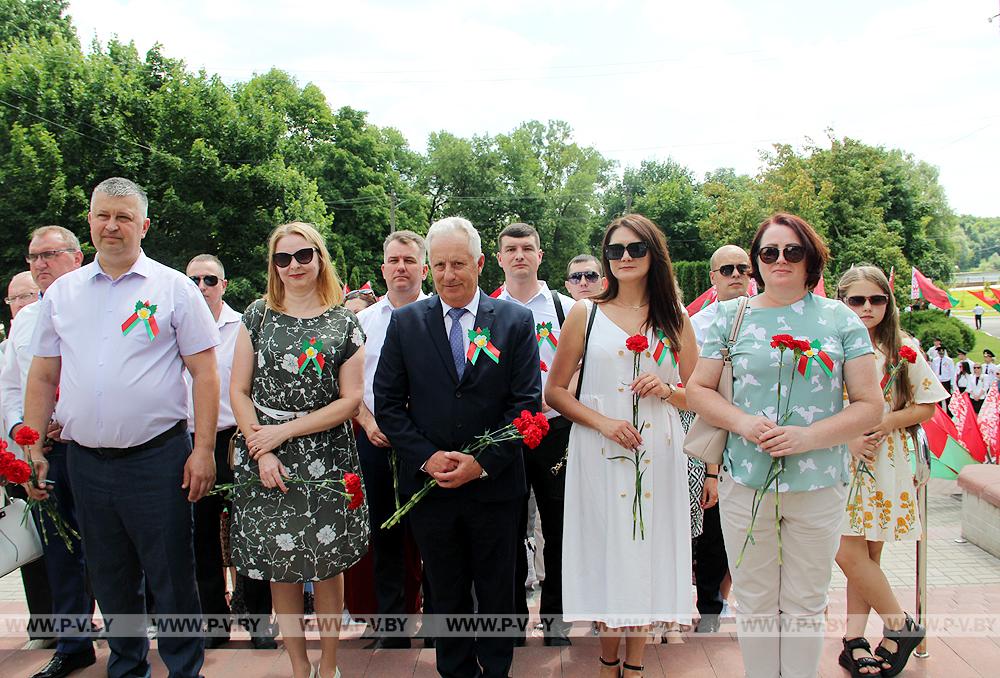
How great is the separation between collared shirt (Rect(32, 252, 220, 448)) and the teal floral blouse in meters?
2.56

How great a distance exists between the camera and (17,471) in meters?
3.19

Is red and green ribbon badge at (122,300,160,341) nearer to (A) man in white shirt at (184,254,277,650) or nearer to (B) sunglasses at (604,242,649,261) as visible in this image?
(A) man in white shirt at (184,254,277,650)

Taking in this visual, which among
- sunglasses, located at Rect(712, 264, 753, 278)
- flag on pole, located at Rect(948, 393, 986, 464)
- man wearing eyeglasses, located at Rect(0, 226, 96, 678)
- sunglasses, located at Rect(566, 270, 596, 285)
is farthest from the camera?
flag on pole, located at Rect(948, 393, 986, 464)

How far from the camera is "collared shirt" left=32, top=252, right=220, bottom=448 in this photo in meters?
3.29

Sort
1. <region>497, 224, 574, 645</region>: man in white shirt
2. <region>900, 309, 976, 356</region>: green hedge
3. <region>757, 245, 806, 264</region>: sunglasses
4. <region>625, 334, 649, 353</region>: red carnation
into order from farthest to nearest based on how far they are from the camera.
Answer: <region>900, 309, 976, 356</region>: green hedge, <region>497, 224, 574, 645</region>: man in white shirt, <region>625, 334, 649, 353</region>: red carnation, <region>757, 245, 806, 264</region>: sunglasses

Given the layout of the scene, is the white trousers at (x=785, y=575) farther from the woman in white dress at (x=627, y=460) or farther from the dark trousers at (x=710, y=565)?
the dark trousers at (x=710, y=565)

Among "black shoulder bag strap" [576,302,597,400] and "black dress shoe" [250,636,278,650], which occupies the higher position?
"black shoulder bag strap" [576,302,597,400]

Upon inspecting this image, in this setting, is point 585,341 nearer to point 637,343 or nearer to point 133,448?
point 637,343

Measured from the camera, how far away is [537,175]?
173 ft

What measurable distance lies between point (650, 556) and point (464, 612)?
92 cm

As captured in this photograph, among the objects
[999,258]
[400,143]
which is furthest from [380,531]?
[999,258]

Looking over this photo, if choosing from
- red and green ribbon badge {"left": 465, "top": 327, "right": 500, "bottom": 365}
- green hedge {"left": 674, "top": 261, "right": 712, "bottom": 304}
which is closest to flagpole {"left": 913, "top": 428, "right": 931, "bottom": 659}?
red and green ribbon badge {"left": 465, "top": 327, "right": 500, "bottom": 365}

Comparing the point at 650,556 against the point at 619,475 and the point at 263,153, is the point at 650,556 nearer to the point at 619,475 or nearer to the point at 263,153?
the point at 619,475

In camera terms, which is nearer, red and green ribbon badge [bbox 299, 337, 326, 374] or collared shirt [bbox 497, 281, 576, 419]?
red and green ribbon badge [bbox 299, 337, 326, 374]
